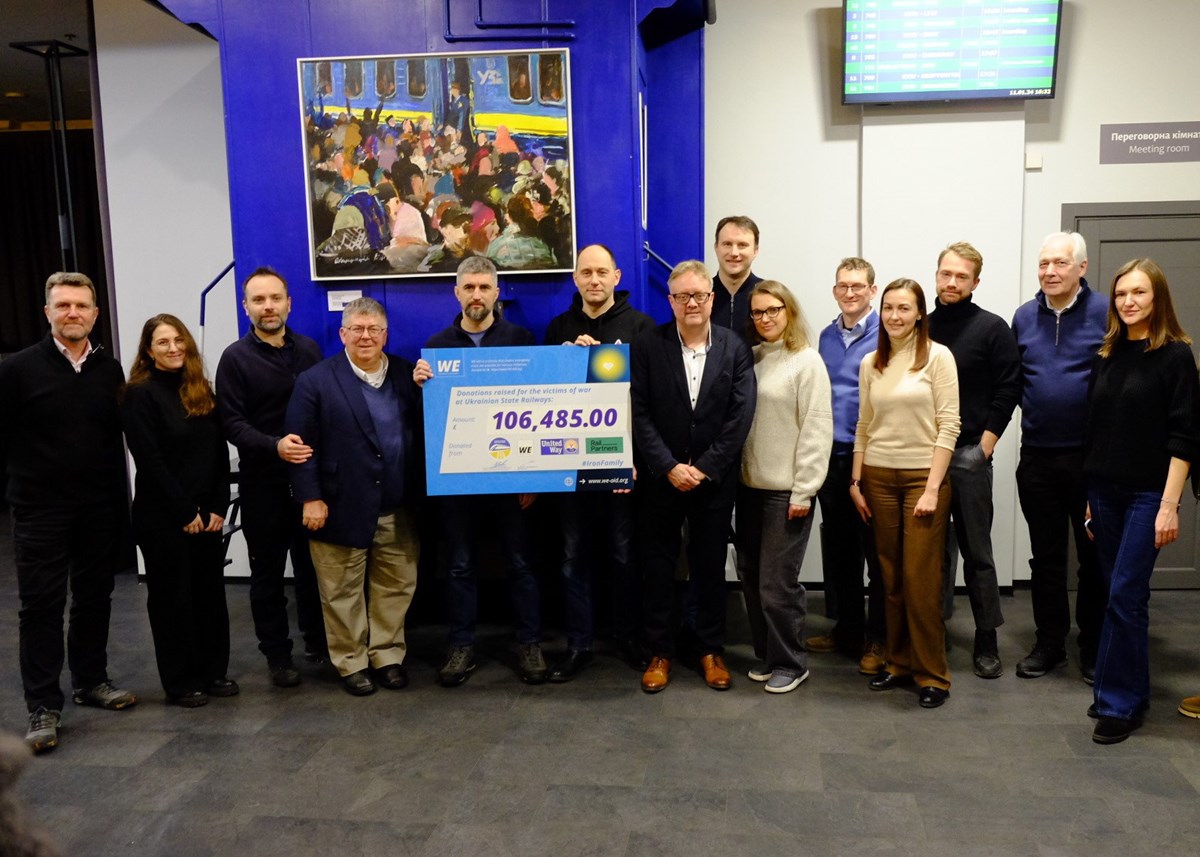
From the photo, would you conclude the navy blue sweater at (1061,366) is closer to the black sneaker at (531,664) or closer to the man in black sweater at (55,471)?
the black sneaker at (531,664)

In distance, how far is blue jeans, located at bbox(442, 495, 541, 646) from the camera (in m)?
3.60

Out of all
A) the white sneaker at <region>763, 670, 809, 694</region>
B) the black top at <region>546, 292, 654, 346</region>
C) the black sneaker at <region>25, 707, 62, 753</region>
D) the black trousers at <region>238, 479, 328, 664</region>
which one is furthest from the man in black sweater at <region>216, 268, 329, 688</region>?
the white sneaker at <region>763, 670, 809, 694</region>

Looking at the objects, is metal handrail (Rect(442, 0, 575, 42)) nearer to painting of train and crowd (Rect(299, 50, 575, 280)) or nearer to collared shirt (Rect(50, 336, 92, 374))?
painting of train and crowd (Rect(299, 50, 575, 280))

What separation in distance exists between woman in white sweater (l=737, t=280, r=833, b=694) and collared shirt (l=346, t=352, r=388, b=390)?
1463mm

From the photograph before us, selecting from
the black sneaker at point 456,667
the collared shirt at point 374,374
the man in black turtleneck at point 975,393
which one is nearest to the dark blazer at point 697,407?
the man in black turtleneck at point 975,393

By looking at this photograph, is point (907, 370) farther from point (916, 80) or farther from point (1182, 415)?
point (916, 80)

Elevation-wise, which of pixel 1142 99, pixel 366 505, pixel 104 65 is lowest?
pixel 366 505

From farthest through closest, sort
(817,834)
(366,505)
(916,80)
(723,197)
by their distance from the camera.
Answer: (723,197)
(916,80)
(366,505)
(817,834)

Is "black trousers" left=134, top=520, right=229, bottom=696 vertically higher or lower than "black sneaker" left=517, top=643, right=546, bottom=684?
higher

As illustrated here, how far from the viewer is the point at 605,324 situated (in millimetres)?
3576

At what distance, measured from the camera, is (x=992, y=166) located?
14.8 ft

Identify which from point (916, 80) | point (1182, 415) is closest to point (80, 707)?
point (1182, 415)

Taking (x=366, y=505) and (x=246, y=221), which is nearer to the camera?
(x=366, y=505)

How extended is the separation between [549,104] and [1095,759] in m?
3.30
